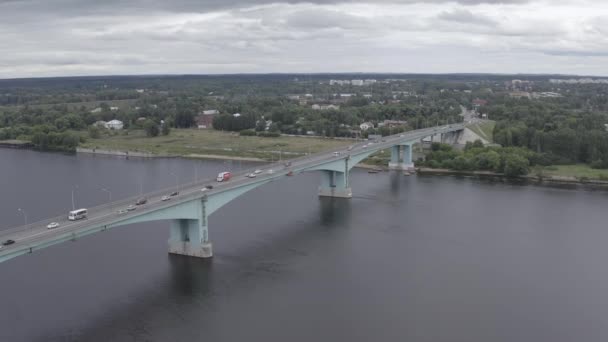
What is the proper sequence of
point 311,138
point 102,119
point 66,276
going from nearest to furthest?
1. point 66,276
2. point 311,138
3. point 102,119

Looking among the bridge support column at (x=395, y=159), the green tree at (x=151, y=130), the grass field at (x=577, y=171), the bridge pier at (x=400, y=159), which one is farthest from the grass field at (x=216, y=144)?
the grass field at (x=577, y=171)

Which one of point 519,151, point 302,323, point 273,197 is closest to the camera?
point 302,323

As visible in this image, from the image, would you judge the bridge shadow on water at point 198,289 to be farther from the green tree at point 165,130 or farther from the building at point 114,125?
the building at point 114,125

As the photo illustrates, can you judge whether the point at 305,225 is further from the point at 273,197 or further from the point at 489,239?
the point at 489,239

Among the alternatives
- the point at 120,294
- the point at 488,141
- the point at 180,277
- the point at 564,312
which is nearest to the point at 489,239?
the point at 564,312

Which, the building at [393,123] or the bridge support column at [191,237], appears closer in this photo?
the bridge support column at [191,237]

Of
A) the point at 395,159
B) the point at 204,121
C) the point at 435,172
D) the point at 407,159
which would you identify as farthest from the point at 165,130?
the point at 435,172

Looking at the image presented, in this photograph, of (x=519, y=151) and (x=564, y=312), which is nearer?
(x=564, y=312)
